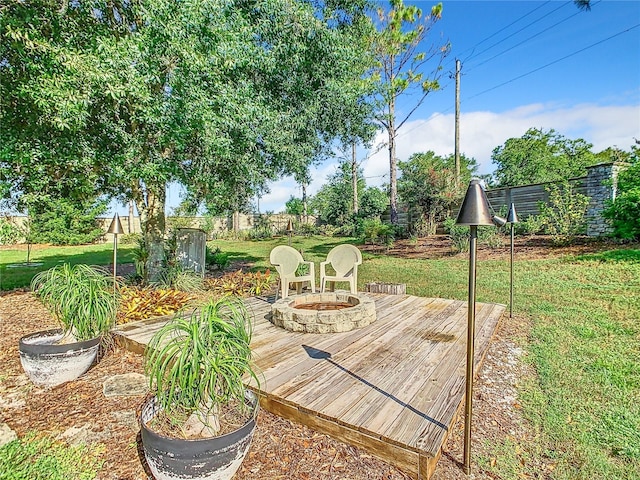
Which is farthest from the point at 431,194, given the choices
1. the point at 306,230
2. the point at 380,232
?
the point at 306,230

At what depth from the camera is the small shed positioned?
22.2 feet

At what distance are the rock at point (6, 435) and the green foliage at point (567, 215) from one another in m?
11.1

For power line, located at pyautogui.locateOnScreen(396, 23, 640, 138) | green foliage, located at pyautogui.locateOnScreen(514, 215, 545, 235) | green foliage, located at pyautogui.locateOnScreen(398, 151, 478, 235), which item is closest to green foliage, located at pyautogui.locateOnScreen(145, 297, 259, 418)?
green foliage, located at pyautogui.locateOnScreen(514, 215, 545, 235)

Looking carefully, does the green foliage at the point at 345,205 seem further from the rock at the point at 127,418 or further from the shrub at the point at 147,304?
the rock at the point at 127,418

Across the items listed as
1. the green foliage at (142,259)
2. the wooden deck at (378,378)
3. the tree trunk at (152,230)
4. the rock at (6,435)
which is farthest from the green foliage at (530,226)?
the rock at (6,435)

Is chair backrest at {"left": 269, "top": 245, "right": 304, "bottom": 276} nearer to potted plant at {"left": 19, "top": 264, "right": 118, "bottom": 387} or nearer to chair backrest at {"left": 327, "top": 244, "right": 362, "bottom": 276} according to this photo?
chair backrest at {"left": 327, "top": 244, "right": 362, "bottom": 276}

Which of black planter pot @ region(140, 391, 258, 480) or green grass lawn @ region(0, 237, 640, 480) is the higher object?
black planter pot @ region(140, 391, 258, 480)

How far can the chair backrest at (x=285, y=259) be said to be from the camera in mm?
4941

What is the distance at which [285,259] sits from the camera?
16.5 ft

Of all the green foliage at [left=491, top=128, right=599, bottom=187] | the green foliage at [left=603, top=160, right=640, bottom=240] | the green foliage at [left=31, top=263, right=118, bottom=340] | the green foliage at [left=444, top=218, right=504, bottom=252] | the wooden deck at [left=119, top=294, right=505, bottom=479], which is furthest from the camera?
the green foliage at [left=491, top=128, right=599, bottom=187]

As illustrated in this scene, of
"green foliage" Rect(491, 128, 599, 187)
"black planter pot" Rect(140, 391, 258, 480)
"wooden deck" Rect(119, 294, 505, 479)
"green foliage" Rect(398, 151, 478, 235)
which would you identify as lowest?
"wooden deck" Rect(119, 294, 505, 479)

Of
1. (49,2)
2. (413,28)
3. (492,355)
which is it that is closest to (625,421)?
(492,355)

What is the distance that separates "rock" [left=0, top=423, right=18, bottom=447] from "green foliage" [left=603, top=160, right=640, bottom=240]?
11.3m

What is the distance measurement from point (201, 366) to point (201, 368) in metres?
0.01
